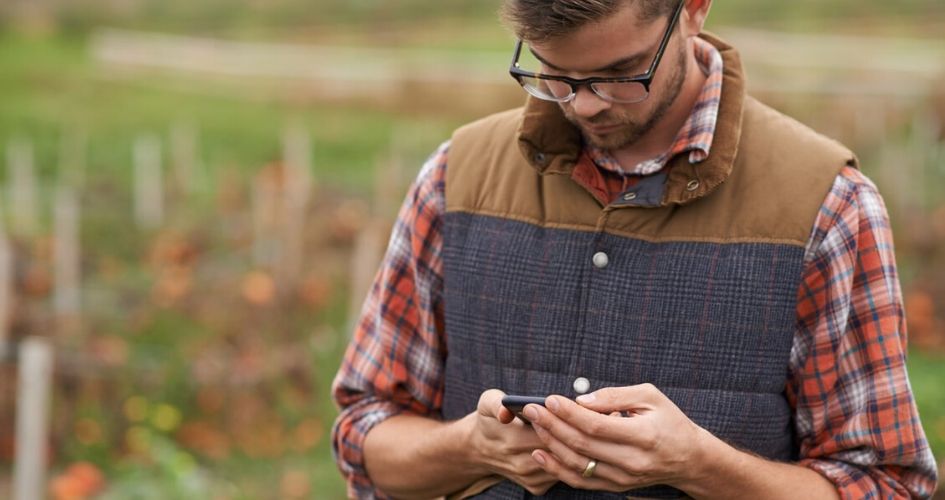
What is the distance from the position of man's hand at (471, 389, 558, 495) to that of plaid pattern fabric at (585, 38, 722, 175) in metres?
0.44

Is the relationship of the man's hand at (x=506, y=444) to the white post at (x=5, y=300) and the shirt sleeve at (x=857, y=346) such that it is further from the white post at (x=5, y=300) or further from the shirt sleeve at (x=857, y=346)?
the white post at (x=5, y=300)

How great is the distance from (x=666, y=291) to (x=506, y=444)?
34 cm

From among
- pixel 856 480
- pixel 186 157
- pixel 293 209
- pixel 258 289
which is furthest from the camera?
pixel 186 157

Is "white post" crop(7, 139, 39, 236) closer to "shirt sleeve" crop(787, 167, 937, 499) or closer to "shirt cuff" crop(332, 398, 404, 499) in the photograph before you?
"shirt cuff" crop(332, 398, 404, 499)

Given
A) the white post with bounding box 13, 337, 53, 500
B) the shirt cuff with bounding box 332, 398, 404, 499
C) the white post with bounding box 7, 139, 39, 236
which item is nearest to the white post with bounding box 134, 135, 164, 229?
the white post with bounding box 7, 139, 39, 236

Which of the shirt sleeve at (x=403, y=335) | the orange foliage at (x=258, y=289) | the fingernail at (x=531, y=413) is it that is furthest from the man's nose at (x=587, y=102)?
the orange foliage at (x=258, y=289)

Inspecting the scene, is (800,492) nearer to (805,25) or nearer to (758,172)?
(758,172)

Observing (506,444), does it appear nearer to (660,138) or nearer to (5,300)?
(660,138)

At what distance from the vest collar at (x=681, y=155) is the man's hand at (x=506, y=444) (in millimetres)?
411

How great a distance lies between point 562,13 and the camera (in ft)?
6.71

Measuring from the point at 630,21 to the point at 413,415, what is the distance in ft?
2.63

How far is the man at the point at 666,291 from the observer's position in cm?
208

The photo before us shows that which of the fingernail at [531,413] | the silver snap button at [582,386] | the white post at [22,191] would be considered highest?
the fingernail at [531,413]

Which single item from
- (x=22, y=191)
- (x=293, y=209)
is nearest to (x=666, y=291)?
(x=293, y=209)
